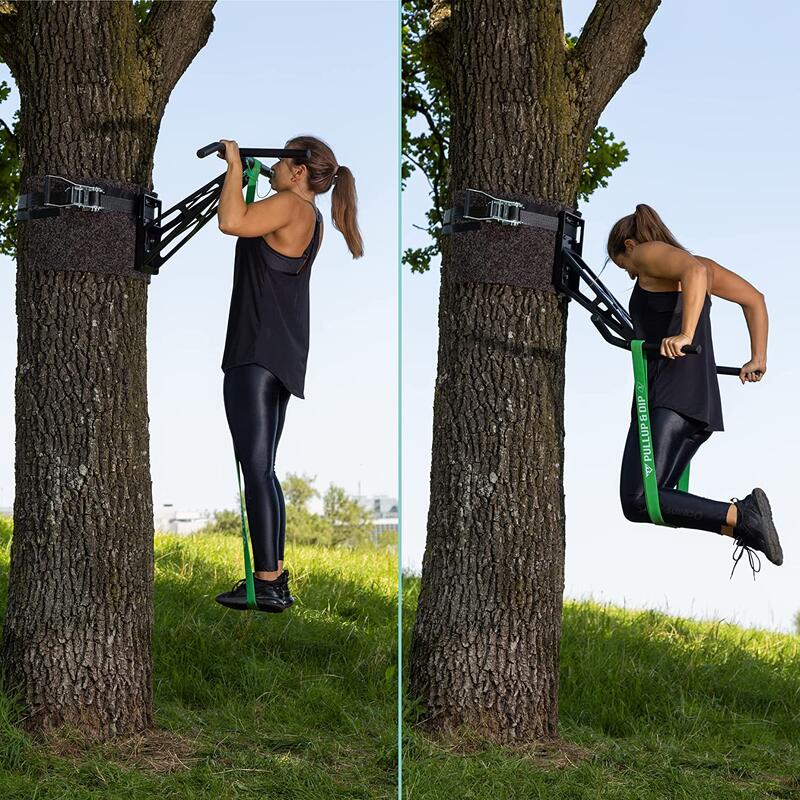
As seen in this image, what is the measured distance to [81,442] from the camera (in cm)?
487

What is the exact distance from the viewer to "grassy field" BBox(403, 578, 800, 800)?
4992mm

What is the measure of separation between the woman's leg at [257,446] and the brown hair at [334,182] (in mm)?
590

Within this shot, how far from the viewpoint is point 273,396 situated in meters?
4.18

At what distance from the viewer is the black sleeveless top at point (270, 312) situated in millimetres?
4152

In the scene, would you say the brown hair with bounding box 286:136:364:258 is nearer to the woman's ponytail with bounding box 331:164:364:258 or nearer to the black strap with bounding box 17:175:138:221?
the woman's ponytail with bounding box 331:164:364:258

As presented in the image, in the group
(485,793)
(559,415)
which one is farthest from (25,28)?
(485,793)

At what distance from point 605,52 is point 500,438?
174 cm

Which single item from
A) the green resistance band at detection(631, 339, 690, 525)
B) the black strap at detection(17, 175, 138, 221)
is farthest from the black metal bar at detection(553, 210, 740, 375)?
the black strap at detection(17, 175, 138, 221)

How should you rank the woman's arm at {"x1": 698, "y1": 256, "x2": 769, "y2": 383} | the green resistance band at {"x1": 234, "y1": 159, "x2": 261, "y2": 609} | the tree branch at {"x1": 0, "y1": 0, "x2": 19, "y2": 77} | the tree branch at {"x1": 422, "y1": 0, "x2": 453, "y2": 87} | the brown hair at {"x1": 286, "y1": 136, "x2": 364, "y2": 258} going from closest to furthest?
the green resistance band at {"x1": 234, "y1": 159, "x2": 261, "y2": 609} → the brown hair at {"x1": 286, "y1": 136, "x2": 364, "y2": 258} → the woman's arm at {"x1": 698, "y1": 256, "x2": 769, "y2": 383} → the tree branch at {"x1": 0, "y1": 0, "x2": 19, "y2": 77} → the tree branch at {"x1": 422, "y1": 0, "x2": 453, "y2": 87}

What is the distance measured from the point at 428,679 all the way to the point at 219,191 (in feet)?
6.98

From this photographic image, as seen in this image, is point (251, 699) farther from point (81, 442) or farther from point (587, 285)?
point (587, 285)

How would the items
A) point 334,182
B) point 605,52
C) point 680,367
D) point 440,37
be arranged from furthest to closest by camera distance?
point 440,37, point 605,52, point 680,367, point 334,182

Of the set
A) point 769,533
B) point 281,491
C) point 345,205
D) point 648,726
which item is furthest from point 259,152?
point 648,726

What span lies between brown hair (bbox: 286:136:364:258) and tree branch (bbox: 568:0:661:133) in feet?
4.83
